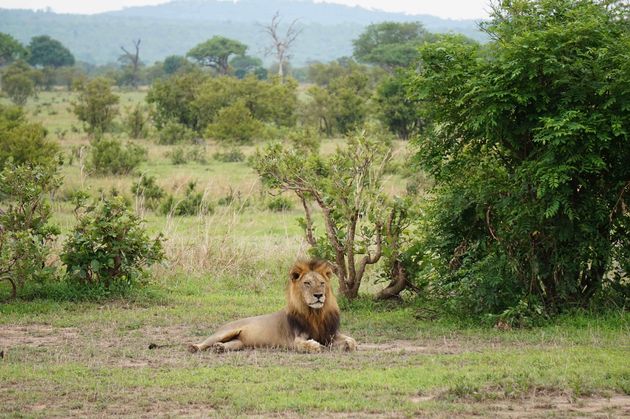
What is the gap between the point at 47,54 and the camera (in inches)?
4038

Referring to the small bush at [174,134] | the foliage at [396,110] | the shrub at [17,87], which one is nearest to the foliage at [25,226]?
the foliage at [396,110]

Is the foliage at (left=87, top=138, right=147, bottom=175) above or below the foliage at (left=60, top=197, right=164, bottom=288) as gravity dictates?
below

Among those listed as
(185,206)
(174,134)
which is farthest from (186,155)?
(185,206)

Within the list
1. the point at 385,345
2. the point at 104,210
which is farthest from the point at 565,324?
the point at 104,210

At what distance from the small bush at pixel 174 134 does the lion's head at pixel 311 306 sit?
1065 inches

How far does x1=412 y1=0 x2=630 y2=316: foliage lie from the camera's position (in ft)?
31.1

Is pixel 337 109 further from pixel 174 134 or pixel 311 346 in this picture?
pixel 311 346

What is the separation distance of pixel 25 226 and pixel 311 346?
491 cm

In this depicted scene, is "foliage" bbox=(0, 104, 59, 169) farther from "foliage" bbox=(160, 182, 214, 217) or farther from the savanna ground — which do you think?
the savanna ground

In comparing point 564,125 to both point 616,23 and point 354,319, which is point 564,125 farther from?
point 354,319

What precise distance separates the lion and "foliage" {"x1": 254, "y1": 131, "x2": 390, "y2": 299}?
87.5 inches

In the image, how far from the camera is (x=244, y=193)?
2288 centimetres

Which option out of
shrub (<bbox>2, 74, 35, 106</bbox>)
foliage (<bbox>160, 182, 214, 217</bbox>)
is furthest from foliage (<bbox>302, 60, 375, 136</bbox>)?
shrub (<bbox>2, 74, 35, 106</bbox>)

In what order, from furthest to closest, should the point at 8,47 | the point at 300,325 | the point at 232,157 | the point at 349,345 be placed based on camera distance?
the point at 8,47 → the point at 232,157 → the point at 300,325 → the point at 349,345
